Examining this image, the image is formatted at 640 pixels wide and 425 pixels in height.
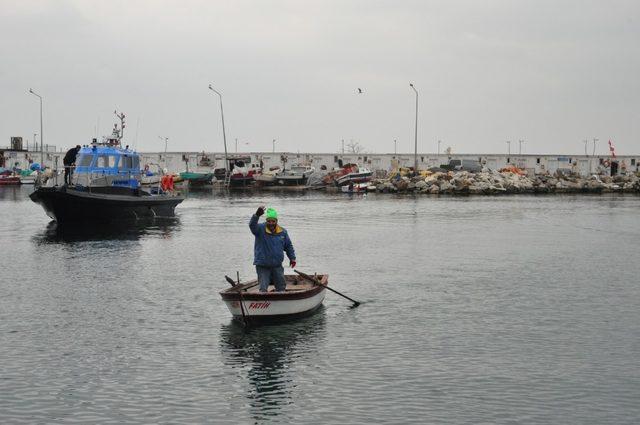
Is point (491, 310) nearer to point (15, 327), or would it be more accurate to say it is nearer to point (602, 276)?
point (602, 276)

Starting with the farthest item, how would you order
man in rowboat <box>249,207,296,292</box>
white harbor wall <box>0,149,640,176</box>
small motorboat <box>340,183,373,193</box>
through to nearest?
1. white harbor wall <box>0,149,640,176</box>
2. small motorboat <box>340,183,373,193</box>
3. man in rowboat <box>249,207,296,292</box>

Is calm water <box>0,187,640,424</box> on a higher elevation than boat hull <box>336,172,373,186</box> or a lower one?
lower

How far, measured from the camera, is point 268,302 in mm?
19172

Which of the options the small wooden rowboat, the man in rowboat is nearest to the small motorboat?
the small wooden rowboat

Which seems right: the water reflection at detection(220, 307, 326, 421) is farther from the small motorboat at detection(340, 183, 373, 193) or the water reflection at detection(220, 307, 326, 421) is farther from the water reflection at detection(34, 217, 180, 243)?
the small motorboat at detection(340, 183, 373, 193)

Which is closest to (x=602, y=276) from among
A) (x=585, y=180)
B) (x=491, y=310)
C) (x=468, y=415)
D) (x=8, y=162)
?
(x=491, y=310)

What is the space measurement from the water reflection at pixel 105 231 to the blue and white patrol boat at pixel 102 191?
0.59 metres

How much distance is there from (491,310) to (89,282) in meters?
13.8

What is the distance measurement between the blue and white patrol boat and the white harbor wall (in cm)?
8263

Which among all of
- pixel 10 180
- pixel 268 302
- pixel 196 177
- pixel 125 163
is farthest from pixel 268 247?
pixel 10 180

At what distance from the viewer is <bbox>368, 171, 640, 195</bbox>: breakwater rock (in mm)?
97312

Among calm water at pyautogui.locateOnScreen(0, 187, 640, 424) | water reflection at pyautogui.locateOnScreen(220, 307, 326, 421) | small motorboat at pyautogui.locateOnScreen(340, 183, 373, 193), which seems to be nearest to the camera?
calm water at pyautogui.locateOnScreen(0, 187, 640, 424)

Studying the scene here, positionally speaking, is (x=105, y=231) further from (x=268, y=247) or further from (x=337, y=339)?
(x=337, y=339)

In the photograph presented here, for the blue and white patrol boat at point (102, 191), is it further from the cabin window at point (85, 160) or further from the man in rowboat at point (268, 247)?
the man in rowboat at point (268, 247)
